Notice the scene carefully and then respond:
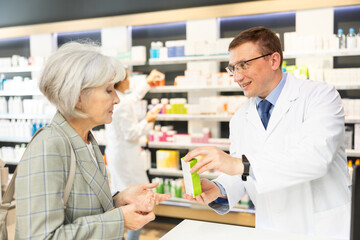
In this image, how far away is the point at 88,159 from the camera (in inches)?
59.4

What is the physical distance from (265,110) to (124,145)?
2230 millimetres

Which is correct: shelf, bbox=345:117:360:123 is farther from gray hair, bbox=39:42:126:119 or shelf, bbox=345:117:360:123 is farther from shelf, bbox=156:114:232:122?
gray hair, bbox=39:42:126:119

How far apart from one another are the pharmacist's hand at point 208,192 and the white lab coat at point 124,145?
82.8 inches

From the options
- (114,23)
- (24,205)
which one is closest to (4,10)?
(114,23)

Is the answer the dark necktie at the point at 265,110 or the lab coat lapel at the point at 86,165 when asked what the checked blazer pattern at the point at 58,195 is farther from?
the dark necktie at the point at 265,110

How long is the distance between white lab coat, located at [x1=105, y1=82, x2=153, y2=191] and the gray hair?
2.33 metres

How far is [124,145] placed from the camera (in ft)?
13.2

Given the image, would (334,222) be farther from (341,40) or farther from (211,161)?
(341,40)

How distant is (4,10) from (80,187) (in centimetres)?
635

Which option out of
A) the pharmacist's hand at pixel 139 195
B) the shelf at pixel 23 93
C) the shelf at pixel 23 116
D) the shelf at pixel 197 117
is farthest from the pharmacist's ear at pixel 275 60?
the shelf at pixel 23 93

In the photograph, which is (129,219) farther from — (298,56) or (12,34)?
(12,34)

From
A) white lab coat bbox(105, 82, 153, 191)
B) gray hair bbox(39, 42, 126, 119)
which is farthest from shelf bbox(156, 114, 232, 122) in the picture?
gray hair bbox(39, 42, 126, 119)

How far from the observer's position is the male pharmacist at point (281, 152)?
65.4 inches

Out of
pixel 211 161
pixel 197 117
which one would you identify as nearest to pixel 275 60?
pixel 211 161
